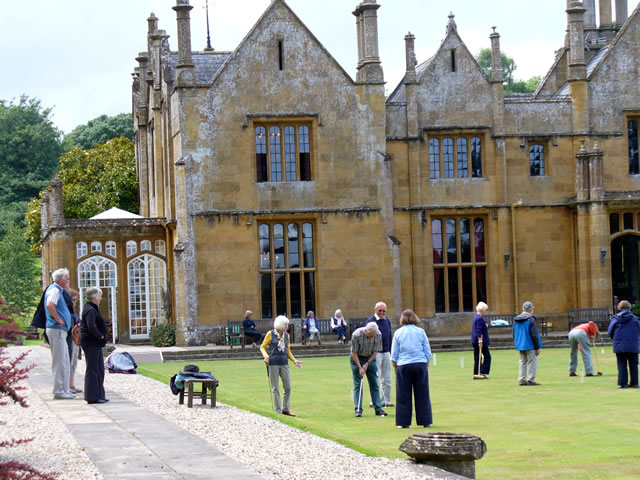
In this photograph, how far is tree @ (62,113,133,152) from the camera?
7675 cm

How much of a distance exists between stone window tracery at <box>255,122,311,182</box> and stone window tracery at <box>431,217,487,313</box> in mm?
4960

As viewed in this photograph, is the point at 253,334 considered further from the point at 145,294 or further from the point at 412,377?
the point at 412,377

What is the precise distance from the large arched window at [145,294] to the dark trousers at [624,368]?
19557 mm

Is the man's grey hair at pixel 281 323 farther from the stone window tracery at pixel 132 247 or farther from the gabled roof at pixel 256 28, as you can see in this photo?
the stone window tracery at pixel 132 247

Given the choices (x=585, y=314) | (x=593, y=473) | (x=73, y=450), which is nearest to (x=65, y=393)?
(x=73, y=450)

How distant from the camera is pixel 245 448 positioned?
1165 centimetres

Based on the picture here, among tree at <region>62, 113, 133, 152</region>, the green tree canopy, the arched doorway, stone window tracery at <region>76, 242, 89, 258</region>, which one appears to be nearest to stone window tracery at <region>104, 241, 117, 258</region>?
stone window tracery at <region>76, 242, 89, 258</region>

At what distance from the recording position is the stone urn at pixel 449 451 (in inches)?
410

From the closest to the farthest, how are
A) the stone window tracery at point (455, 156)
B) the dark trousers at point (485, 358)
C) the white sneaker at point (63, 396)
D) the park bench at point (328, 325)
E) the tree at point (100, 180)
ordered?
the white sneaker at point (63, 396)
the dark trousers at point (485, 358)
the park bench at point (328, 325)
the stone window tracery at point (455, 156)
the tree at point (100, 180)

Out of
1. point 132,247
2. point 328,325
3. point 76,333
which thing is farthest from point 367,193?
point 76,333

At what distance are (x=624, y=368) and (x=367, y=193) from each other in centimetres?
1681

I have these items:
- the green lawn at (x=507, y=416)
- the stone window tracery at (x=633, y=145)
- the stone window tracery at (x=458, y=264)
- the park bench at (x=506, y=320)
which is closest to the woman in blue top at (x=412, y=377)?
the green lawn at (x=507, y=416)

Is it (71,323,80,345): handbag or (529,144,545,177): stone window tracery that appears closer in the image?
(71,323,80,345): handbag

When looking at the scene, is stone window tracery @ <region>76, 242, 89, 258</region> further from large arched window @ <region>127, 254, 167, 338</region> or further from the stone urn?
the stone urn
